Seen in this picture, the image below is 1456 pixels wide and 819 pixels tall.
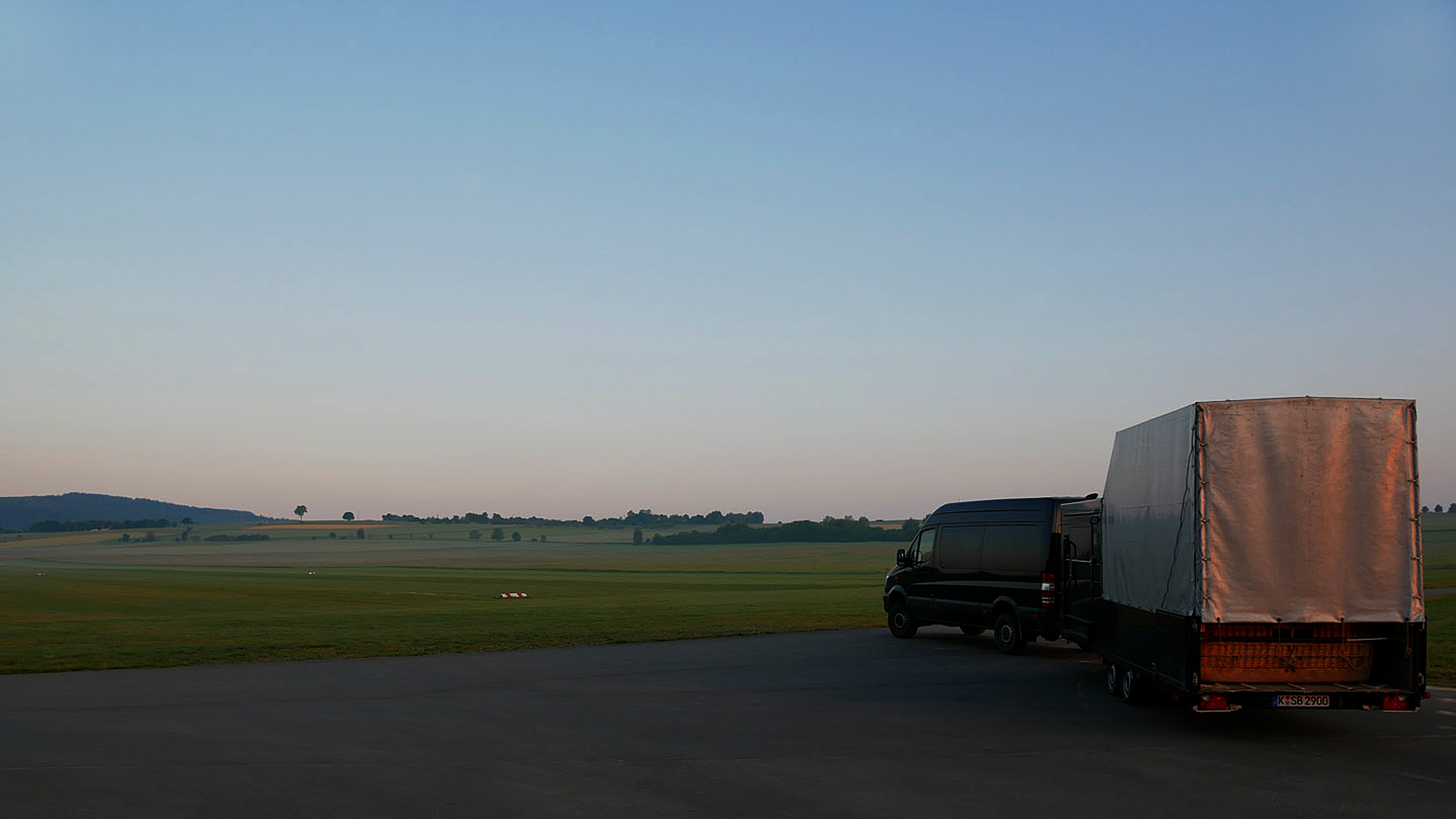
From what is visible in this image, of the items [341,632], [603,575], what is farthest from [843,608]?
[603,575]

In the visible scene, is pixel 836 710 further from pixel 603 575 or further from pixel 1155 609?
pixel 603 575

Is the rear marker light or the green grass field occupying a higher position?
the rear marker light

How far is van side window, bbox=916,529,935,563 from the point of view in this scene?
2244 centimetres

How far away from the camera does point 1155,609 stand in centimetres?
1208

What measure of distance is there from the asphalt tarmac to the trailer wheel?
0.73 ft

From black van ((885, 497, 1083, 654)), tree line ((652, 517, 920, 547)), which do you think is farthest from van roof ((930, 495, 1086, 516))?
tree line ((652, 517, 920, 547))

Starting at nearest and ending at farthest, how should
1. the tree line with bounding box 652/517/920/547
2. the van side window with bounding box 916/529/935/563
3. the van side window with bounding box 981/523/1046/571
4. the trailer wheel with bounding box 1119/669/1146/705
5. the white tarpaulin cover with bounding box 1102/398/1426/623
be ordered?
1. the white tarpaulin cover with bounding box 1102/398/1426/623
2. the trailer wheel with bounding box 1119/669/1146/705
3. the van side window with bounding box 981/523/1046/571
4. the van side window with bounding box 916/529/935/563
5. the tree line with bounding box 652/517/920/547

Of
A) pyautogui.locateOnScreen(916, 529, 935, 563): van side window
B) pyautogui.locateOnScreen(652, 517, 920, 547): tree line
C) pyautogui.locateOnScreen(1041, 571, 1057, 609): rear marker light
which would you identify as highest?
pyautogui.locateOnScreen(916, 529, 935, 563): van side window

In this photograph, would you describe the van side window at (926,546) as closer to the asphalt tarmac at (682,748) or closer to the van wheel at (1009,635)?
the van wheel at (1009,635)

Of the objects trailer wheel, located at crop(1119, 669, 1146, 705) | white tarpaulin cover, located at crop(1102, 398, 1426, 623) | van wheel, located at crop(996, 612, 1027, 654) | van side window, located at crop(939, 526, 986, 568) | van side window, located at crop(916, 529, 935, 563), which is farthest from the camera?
van side window, located at crop(916, 529, 935, 563)

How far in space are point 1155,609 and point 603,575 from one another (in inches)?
2905

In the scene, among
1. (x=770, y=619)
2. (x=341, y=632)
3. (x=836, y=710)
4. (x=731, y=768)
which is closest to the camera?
(x=731, y=768)

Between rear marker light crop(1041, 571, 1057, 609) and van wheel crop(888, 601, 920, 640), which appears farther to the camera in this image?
van wheel crop(888, 601, 920, 640)

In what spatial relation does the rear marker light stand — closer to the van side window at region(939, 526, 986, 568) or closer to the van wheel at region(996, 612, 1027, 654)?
the van wheel at region(996, 612, 1027, 654)
